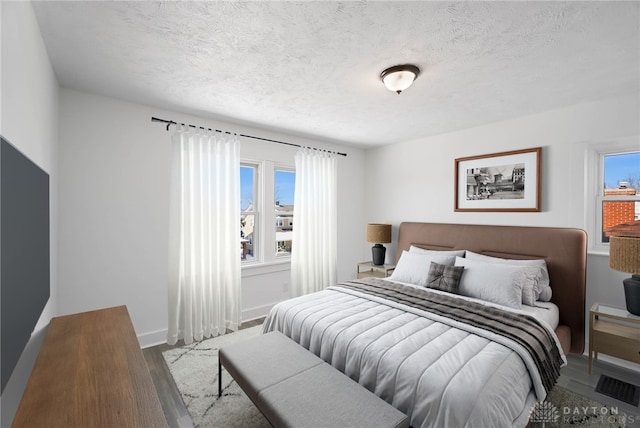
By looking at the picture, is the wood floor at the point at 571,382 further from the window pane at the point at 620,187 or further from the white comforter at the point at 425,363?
the window pane at the point at 620,187

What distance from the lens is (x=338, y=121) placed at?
11.2 feet

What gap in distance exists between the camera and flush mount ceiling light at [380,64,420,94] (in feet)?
6.79

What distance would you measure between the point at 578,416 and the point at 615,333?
2.66 ft

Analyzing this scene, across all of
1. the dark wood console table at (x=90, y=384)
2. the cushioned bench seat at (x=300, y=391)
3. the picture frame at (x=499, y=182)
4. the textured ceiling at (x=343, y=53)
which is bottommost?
the cushioned bench seat at (x=300, y=391)

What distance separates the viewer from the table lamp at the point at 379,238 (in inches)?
169

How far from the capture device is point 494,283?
2.63 m

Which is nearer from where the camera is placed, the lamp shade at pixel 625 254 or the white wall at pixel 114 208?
the lamp shade at pixel 625 254

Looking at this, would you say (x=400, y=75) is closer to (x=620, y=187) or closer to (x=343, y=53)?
(x=343, y=53)

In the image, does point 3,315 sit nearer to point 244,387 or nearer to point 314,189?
point 244,387

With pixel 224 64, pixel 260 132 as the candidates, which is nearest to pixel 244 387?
pixel 224 64

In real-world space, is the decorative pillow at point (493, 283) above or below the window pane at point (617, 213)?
below

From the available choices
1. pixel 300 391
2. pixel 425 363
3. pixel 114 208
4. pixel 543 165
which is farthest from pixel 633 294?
pixel 114 208

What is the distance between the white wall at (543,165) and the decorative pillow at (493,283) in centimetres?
83

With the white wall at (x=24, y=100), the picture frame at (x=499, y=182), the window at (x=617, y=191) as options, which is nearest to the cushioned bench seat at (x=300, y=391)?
the white wall at (x=24, y=100)
